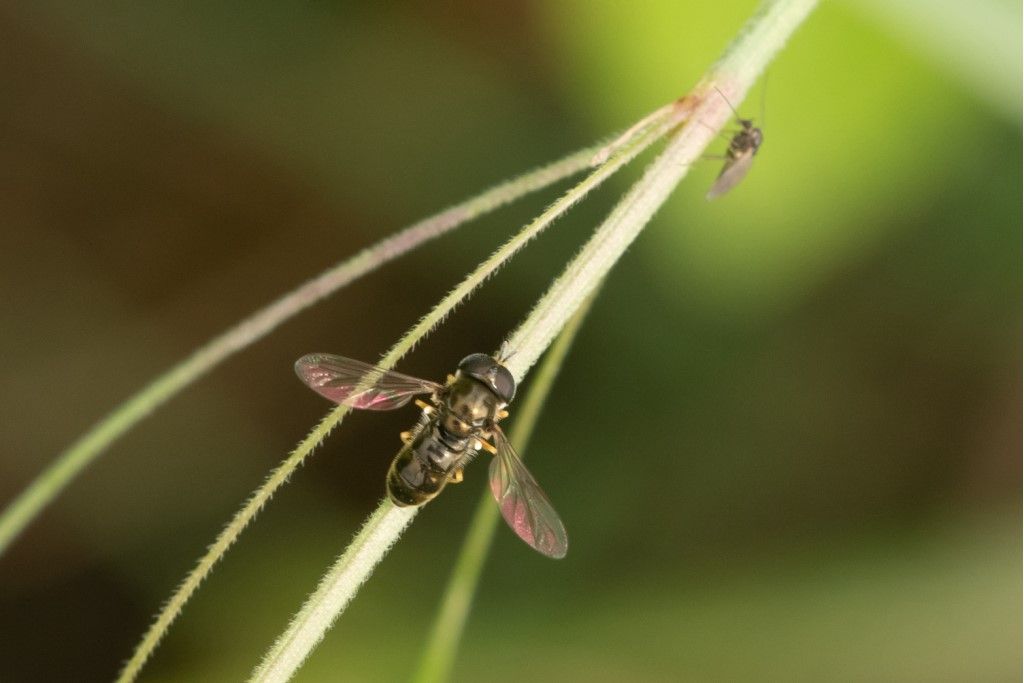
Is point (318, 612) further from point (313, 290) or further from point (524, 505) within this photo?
point (524, 505)

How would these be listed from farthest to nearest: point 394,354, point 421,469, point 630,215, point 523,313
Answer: point 523,313
point 421,469
point 630,215
point 394,354

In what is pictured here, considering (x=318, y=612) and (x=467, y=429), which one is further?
(x=467, y=429)

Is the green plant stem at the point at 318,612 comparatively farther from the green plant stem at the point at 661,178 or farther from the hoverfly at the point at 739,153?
the hoverfly at the point at 739,153

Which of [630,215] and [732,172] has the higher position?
[732,172]

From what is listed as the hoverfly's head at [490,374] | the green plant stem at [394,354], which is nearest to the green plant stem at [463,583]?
the hoverfly's head at [490,374]

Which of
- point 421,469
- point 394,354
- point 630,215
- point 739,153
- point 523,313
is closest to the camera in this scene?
point 394,354

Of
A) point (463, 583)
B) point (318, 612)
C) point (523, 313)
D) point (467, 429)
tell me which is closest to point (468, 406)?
point (467, 429)
